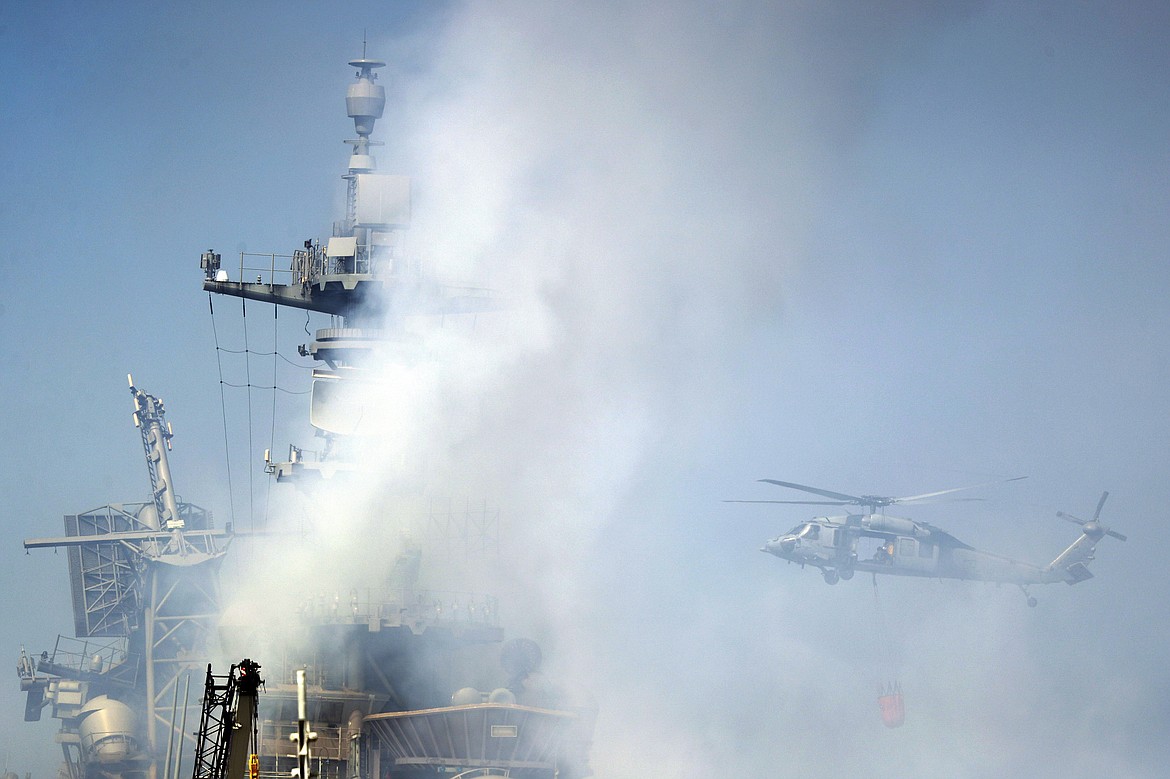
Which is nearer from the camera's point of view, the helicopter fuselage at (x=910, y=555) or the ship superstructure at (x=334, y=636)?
the ship superstructure at (x=334, y=636)

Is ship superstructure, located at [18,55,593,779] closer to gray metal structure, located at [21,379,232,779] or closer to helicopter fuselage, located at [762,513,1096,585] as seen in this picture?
gray metal structure, located at [21,379,232,779]

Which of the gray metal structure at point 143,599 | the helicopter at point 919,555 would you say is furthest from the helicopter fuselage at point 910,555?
the gray metal structure at point 143,599

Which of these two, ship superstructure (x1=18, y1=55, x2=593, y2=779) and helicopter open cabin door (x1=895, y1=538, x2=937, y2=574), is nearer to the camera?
ship superstructure (x1=18, y1=55, x2=593, y2=779)

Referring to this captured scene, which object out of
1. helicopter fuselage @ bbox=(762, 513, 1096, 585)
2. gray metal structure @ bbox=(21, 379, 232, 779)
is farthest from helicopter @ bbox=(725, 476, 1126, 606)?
gray metal structure @ bbox=(21, 379, 232, 779)

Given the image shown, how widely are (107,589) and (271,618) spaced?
23233mm

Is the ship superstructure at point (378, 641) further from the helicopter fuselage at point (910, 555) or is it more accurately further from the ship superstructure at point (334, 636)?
the helicopter fuselage at point (910, 555)

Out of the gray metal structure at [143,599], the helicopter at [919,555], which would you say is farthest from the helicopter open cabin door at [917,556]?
the gray metal structure at [143,599]

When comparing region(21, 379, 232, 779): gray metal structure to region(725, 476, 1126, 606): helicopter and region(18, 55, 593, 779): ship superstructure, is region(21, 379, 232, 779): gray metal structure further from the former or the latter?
region(725, 476, 1126, 606): helicopter

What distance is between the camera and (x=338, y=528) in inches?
2586

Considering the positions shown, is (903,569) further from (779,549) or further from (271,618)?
(271,618)

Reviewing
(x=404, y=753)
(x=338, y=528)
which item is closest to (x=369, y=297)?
(x=338, y=528)

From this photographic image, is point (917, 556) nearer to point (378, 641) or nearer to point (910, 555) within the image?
point (910, 555)

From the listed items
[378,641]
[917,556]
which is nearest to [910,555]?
[917,556]

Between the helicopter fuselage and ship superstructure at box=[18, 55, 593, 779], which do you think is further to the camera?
the helicopter fuselage
